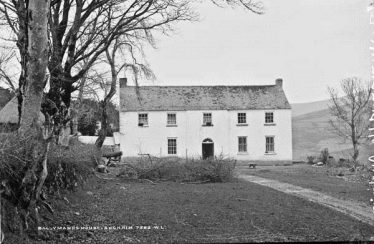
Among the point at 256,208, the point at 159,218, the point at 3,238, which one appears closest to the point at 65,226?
the point at 3,238

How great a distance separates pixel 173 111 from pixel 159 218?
679 centimetres

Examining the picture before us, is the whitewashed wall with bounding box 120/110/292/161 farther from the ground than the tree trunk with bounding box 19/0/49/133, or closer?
closer

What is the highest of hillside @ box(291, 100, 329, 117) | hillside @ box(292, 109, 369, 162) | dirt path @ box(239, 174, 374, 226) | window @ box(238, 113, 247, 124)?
window @ box(238, 113, 247, 124)

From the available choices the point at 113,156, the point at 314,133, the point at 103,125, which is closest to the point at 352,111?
the point at 314,133

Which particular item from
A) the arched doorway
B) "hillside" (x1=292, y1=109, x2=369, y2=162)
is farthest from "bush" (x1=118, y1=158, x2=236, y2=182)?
"hillside" (x1=292, y1=109, x2=369, y2=162)

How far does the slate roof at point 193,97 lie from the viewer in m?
7.50

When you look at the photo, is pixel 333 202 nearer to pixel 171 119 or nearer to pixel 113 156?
pixel 171 119

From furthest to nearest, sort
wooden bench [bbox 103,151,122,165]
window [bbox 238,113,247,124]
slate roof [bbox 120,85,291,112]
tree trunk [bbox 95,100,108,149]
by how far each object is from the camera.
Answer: tree trunk [bbox 95,100,108,149], window [bbox 238,113,247,124], wooden bench [bbox 103,151,122,165], slate roof [bbox 120,85,291,112]

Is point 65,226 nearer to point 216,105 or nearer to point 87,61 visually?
point 87,61

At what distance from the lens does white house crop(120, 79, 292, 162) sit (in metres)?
8.20

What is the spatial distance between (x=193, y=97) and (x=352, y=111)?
3.77 m

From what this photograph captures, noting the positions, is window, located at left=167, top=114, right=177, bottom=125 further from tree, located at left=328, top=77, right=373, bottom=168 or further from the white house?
tree, located at left=328, top=77, right=373, bottom=168

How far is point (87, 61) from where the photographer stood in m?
9.02

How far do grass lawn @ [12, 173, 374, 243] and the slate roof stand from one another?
1.64 metres
